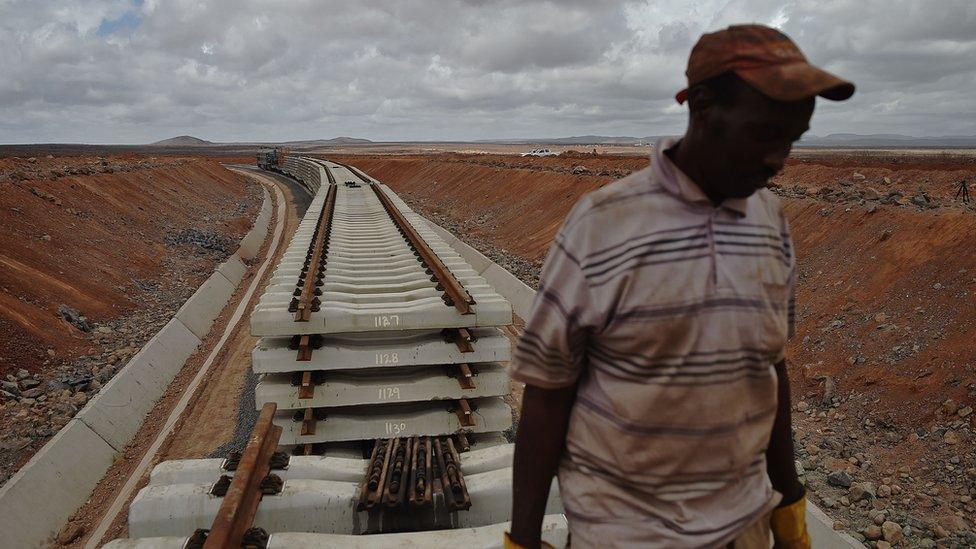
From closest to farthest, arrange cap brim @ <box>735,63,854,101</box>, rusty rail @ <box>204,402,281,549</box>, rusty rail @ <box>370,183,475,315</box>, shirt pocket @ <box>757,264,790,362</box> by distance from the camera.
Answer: cap brim @ <box>735,63,854,101</box>
shirt pocket @ <box>757,264,790,362</box>
rusty rail @ <box>204,402,281,549</box>
rusty rail @ <box>370,183,475,315</box>

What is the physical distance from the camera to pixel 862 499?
459 cm

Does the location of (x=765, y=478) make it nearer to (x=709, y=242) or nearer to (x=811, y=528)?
(x=709, y=242)

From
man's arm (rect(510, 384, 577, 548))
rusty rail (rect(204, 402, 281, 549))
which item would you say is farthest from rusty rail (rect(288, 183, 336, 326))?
man's arm (rect(510, 384, 577, 548))

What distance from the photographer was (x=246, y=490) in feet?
10.0

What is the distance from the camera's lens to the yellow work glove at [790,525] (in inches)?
81.0

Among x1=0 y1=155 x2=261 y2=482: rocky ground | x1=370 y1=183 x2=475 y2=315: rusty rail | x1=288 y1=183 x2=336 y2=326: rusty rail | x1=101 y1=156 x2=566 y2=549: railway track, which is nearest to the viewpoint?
x1=101 y1=156 x2=566 y2=549: railway track

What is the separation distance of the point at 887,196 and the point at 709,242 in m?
9.71

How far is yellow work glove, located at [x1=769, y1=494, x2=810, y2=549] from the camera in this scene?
206cm

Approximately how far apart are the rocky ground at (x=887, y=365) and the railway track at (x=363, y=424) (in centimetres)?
266

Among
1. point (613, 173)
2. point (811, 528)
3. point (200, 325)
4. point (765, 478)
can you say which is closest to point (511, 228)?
point (613, 173)

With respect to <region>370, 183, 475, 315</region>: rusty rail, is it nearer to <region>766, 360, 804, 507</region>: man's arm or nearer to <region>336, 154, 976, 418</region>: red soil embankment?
<region>766, 360, 804, 507</region>: man's arm

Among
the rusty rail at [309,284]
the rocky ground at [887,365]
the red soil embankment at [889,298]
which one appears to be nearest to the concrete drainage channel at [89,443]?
the rusty rail at [309,284]

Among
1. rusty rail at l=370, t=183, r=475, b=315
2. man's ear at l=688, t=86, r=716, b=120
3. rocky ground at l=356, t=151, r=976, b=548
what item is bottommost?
rocky ground at l=356, t=151, r=976, b=548

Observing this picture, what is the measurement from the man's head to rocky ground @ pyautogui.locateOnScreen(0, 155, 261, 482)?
20.3 feet
